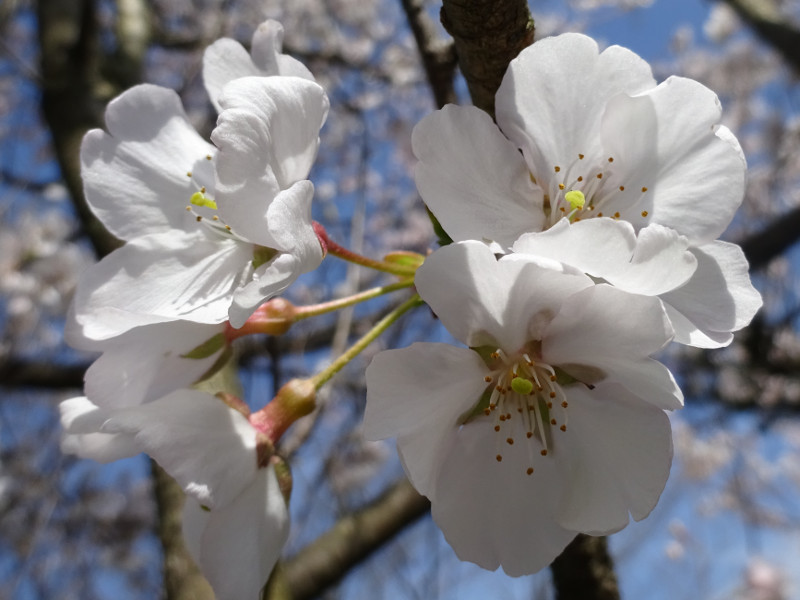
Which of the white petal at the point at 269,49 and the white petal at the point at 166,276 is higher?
the white petal at the point at 269,49

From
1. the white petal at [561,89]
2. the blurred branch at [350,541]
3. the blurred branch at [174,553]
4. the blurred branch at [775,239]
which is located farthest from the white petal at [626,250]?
the blurred branch at [775,239]

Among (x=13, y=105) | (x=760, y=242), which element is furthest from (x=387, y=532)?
(x=13, y=105)

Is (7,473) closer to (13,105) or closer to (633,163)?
(13,105)

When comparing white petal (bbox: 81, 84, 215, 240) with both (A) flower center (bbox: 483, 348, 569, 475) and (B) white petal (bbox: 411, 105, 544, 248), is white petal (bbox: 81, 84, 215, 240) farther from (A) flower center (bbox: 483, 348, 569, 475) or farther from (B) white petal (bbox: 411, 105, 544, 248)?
(A) flower center (bbox: 483, 348, 569, 475)

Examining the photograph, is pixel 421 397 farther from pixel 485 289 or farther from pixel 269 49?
pixel 269 49

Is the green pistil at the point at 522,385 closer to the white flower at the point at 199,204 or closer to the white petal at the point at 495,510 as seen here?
the white petal at the point at 495,510

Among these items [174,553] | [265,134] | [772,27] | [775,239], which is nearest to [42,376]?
[174,553]
